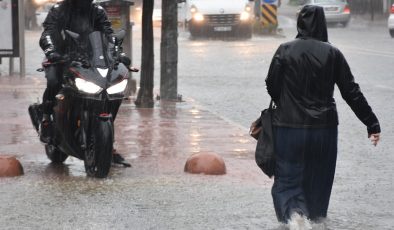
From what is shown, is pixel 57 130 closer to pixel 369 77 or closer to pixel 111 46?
pixel 111 46

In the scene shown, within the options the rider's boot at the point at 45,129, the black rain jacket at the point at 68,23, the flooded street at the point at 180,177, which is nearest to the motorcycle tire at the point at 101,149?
the flooded street at the point at 180,177

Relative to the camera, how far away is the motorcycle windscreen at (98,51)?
9.88 meters

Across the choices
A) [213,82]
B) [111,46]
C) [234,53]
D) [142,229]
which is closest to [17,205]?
[142,229]

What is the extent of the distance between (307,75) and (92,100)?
9.71ft

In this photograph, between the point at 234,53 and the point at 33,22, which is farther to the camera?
the point at 33,22

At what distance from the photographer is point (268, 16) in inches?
1613

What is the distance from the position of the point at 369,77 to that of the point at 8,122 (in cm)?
1029

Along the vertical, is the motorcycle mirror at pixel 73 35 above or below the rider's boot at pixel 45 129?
above

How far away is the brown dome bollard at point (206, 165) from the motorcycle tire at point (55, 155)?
1399 mm

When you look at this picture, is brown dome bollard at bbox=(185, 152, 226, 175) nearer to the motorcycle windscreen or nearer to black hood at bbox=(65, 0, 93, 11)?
the motorcycle windscreen

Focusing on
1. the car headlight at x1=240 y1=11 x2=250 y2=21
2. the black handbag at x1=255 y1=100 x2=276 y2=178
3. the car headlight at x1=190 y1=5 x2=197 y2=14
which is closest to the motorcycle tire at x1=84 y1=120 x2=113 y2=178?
the black handbag at x1=255 y1=100 x2=276 y2=178

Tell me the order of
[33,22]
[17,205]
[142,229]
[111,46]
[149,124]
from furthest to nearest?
[33,22], [149,124], [111,46], [17,205], [142,229]

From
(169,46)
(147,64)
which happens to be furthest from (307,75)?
(169,46)

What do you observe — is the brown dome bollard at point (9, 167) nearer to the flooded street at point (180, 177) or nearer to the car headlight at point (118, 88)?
the flooded street at point (180, 177)
